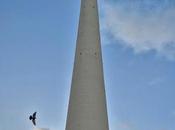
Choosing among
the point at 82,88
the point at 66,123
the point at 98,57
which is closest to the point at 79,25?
the point at 98,57

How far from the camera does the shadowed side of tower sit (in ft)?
108

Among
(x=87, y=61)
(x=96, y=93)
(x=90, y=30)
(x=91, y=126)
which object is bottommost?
(x=91, y=126)

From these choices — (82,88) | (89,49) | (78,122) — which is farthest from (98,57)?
(78,122)

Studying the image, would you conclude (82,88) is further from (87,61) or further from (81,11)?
(81,11)

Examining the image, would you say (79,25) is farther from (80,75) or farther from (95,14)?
(80,75)

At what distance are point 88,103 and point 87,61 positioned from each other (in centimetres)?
397

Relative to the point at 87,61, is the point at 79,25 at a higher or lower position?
higher

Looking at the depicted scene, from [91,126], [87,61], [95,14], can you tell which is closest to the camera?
[91,126]

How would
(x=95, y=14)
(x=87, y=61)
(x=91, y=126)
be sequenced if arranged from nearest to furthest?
(x=91, y=126), (x=87, y=61), (x=95, y=14)

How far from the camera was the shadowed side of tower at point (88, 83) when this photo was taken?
33000mm

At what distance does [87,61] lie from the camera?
35.0 metres

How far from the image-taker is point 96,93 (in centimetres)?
3391

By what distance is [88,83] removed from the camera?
3409 cm

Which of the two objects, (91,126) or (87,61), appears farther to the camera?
(87,61)
